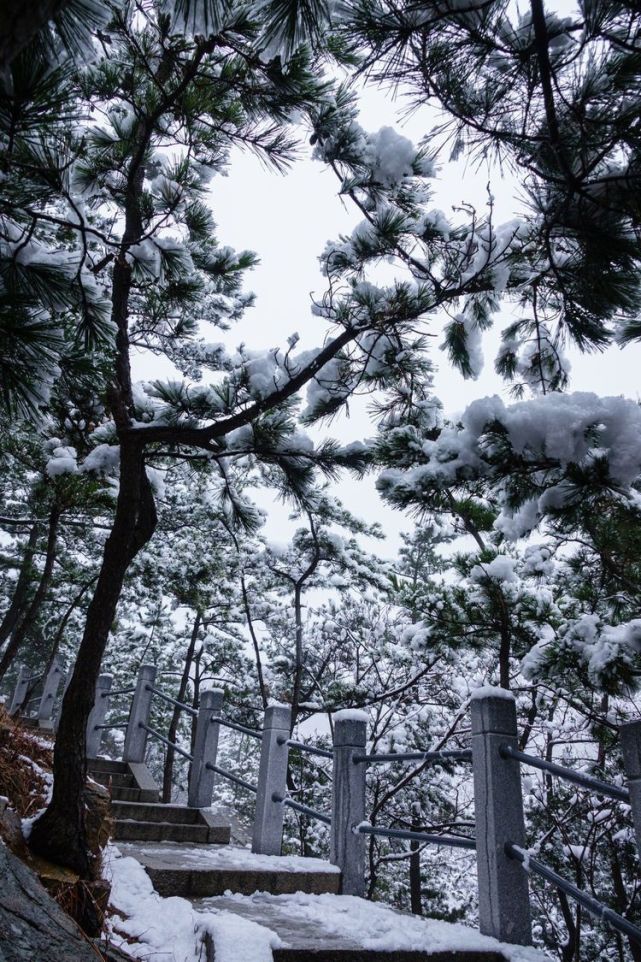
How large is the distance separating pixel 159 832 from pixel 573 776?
410 cm

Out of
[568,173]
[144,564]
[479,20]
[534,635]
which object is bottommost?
[534,635]

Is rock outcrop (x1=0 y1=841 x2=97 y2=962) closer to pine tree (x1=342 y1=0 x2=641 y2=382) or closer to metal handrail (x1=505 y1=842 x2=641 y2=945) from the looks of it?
metal handrail (x1=505 y1=842 x2=641 y2=945)

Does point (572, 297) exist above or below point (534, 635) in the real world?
above

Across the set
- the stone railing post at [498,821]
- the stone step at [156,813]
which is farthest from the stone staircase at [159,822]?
the stone railing post at [498,821]

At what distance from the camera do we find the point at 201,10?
6.95 feet

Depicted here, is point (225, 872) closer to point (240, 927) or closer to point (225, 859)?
point (225, 859)

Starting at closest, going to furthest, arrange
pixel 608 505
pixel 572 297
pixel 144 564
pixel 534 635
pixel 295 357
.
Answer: pixel 608 505, pixel 572 297, pixel 295 357, pixel 534 635, pixel 144 564

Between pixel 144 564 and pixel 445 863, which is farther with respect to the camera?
pixel 445 863

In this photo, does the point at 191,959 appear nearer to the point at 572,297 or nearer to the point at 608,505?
the point at 608,505

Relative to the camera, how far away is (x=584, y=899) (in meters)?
2.32

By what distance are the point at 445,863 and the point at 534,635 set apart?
38.8 feet

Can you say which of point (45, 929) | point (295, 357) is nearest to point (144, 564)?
point (295, 357)

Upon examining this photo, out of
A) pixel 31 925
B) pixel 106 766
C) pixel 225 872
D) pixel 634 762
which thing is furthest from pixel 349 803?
pixel 106 766

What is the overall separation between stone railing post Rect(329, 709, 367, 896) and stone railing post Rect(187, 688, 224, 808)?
232cm
